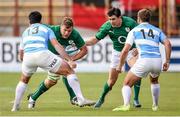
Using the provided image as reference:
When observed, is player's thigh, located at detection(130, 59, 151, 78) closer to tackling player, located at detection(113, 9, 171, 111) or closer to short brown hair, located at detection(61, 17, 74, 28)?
tackling player, located at detection(113, 9, 171, 111)

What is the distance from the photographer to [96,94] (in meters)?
21.2

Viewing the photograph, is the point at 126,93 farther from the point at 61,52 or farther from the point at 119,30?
the point at 119,30

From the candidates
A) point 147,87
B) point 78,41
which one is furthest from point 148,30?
point 147,87

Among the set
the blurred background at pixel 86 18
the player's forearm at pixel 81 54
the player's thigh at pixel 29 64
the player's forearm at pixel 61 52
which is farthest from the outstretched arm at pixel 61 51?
the blurred background at pixel 86 18

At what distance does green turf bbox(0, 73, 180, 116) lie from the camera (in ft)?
52.8

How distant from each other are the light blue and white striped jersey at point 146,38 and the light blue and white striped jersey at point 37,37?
5.01 ft

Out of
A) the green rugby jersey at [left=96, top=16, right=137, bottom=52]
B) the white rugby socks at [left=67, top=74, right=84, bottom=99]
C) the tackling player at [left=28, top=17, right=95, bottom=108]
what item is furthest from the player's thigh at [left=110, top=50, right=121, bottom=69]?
the white rugby socks at [left=67, top=74, right=84, bottom=99]

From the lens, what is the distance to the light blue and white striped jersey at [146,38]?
16125 millimetres

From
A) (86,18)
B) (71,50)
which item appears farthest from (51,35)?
(86,18)

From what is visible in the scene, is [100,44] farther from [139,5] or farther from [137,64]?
[137,64]

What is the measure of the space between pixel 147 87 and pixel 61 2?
1397 centimetres

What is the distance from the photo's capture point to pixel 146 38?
636 inches

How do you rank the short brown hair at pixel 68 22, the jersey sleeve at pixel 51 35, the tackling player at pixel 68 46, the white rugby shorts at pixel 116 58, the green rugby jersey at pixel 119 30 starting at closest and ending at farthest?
the jersey sleeve at pixel 51 35 < the short brown hair at pixel 68 22 < the tackling player at pixel 68 46 < the green rugby jersey at pixel 119 30 < the white rugby shorts at pixel 116 58

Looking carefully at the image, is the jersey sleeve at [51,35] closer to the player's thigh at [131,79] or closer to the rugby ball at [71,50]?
the rugby ball at [71,50]
